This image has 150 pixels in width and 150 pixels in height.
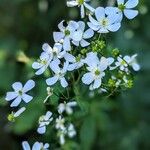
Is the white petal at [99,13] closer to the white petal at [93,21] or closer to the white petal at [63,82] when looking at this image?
the white petal at [93,21]

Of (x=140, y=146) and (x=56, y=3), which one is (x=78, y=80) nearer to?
(x=140, y=146)

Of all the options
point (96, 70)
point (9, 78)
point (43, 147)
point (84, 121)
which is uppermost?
point (96, 70)

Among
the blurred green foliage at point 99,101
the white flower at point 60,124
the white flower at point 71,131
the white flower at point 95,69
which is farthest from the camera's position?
the blurred green foliage at point 99,101

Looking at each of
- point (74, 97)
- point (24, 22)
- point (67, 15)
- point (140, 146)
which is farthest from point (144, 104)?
point (74, 97)

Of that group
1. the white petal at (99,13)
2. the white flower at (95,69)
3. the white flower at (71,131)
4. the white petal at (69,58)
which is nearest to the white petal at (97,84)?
the white flower at (95,69)

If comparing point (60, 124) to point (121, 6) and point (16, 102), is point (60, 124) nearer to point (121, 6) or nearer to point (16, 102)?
point (16, 102)

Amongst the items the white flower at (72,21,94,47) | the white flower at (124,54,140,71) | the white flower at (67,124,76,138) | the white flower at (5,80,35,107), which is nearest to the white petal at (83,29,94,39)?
the white flower at (72,21,94,47)

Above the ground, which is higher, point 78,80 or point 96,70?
point 96,70

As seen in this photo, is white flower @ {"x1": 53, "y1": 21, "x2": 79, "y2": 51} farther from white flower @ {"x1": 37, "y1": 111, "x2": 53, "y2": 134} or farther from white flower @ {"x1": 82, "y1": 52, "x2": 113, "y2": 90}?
white flower @ {"x1": 37, "y1": 111, "x2": 53, "y2": 134}
